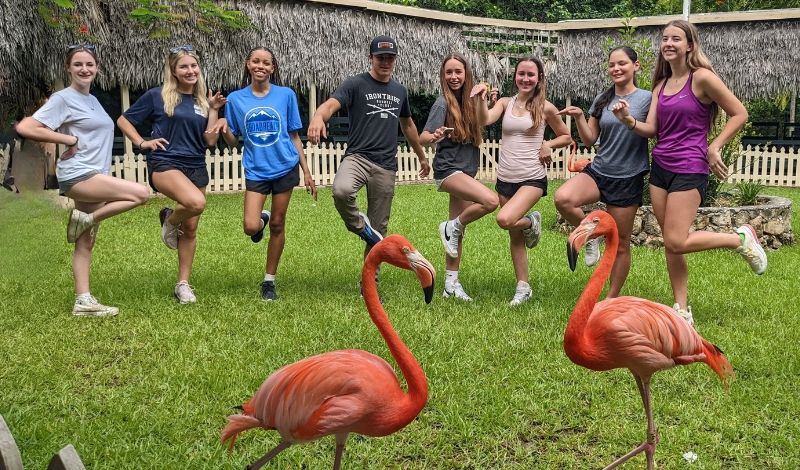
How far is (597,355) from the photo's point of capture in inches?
132

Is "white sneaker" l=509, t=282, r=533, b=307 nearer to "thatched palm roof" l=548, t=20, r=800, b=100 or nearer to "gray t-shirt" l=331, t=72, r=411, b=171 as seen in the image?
"gray t-shirt" l=331, t=72, r=411, b=171

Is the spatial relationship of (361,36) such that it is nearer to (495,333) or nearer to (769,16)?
(769,16)

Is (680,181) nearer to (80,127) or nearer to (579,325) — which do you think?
(579,325)

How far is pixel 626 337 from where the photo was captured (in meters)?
3.29

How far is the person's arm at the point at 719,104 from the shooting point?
529 centimetres

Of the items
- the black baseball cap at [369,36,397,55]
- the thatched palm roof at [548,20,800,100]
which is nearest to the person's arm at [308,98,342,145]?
the black baseball cap at [369,36,397,55]

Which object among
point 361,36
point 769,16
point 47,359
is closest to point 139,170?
point 361,36

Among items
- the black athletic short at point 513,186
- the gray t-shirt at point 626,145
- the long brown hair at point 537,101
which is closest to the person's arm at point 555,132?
the long brown hair at point 537,101

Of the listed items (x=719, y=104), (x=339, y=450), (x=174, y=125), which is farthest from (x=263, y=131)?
(x=339, y=450)

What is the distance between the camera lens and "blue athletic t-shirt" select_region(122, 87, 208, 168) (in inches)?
251

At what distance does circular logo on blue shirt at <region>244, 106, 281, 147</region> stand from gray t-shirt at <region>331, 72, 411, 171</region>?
622mm

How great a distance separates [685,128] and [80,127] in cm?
464

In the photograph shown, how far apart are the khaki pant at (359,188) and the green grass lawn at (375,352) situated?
0.74m

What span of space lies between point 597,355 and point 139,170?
45.4 ft
